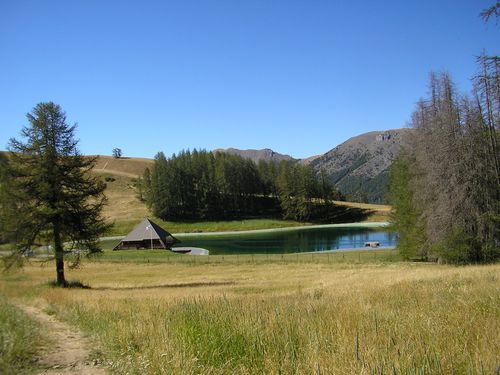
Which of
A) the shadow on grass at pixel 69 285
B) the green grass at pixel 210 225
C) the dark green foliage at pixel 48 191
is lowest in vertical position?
the shadow on grass at pixel 69 285

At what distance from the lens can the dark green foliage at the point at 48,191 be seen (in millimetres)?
29312

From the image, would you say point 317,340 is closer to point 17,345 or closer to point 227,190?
point 17,345

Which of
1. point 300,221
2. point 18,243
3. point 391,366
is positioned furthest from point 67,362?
point 300,221

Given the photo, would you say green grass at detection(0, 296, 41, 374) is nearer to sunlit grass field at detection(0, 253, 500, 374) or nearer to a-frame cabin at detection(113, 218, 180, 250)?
sunlit grass field at detection(0, 253, 500, 374)

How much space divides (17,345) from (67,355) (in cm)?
87

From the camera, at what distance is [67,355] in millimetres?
7477

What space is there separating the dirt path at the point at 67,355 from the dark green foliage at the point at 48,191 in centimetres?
2206

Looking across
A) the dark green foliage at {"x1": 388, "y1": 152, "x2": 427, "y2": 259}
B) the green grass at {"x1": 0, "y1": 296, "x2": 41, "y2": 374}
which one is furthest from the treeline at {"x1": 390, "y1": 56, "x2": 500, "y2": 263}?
the green grass at {"x1": 0, "y1": 296, "x2": 41, "y2": 374}

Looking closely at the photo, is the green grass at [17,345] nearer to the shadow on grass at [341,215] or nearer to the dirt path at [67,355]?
the dirt path at [67,355]

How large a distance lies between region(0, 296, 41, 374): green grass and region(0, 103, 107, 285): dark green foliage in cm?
2253

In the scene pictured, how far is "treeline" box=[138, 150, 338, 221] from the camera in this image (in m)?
130

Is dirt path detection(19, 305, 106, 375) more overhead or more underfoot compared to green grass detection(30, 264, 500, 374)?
more underfoot

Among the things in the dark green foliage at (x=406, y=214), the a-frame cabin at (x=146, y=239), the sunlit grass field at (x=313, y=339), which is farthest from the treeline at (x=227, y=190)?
the sunlit grass field at (x=313, y=339)

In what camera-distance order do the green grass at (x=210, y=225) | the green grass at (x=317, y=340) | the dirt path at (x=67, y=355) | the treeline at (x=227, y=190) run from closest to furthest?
the green grass at (x=317, y=340), the dirt path at (x=67, y=355), the green grass at (x=210, y=225), the treeline at (x=227, y=190)
